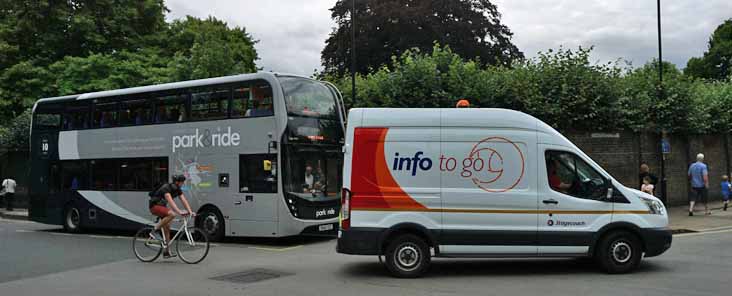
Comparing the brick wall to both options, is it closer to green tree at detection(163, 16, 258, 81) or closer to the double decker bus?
the double decker bus

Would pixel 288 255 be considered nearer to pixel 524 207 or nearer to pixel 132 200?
pixel 524 207

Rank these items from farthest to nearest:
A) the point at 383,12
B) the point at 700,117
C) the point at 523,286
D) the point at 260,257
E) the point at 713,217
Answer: the point at 383,12
the point at 700,117
the point at 713,217
the point at 260,257
the point at 523,286

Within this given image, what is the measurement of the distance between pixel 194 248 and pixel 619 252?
23.8 feet

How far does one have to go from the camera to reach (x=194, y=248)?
11336mm

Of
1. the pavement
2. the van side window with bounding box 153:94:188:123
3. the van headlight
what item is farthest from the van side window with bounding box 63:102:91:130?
the pavement

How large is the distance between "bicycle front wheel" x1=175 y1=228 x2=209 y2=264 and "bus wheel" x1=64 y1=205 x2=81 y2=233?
8.17 m

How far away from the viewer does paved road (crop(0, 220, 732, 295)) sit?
835 cm

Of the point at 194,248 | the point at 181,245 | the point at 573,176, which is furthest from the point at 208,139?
the point at 573,176

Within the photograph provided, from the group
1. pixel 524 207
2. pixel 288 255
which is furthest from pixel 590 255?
pixel 288 255

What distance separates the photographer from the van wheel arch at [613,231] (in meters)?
9.24

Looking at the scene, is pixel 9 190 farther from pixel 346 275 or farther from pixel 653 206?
pixel 653 206

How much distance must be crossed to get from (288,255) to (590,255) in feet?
19.0

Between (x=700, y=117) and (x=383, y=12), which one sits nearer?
(x=700, y=117)

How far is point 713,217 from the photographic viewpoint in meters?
17.0
